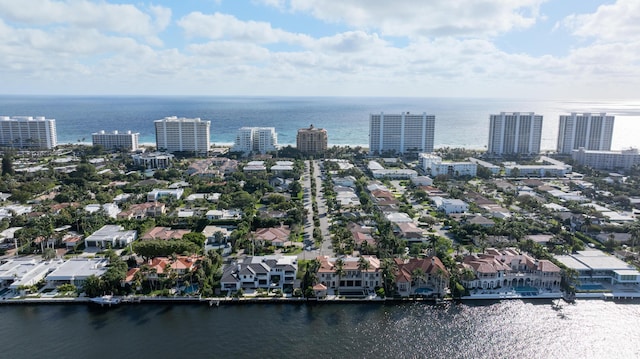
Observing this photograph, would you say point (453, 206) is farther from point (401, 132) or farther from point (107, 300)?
point (401, 132)

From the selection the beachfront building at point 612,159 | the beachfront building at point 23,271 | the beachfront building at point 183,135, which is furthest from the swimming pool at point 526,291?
the beachfront building at point 183,135

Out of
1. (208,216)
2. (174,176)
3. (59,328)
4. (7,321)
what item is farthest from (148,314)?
(174,176)

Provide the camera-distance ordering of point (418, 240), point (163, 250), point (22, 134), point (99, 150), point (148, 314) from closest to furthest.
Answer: point (148, 314) < point (163, 250) < point (418, 240) < point (99, 150) < point (22, 134)

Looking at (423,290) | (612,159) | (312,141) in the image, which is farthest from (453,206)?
(612,159)

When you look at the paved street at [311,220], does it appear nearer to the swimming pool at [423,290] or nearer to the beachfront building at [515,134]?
the swimming pool at [423,290]

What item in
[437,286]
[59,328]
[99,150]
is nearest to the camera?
[59,328]

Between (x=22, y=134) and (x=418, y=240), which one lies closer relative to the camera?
(x=418, y=240)

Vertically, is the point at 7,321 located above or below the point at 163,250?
below

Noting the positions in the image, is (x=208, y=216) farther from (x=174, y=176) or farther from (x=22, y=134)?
(x=22, y=134)
